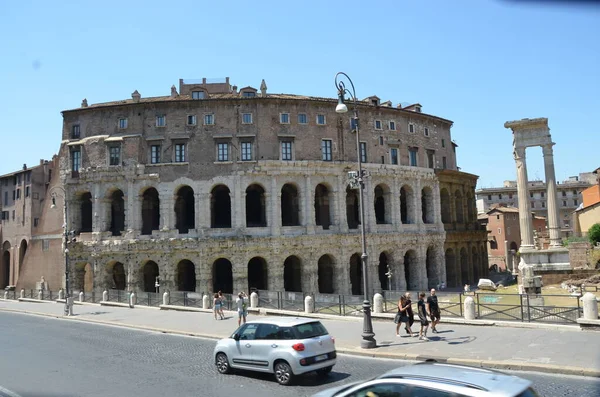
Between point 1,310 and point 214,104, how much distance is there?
21.6 meters

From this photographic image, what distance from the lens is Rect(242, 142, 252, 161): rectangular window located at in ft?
126

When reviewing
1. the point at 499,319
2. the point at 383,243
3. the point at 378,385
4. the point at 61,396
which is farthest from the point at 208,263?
the point at 378,385

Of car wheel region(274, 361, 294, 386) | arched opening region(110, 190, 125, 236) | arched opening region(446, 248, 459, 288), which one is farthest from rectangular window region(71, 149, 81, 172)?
arched opening region(446, 248, 459, 288)

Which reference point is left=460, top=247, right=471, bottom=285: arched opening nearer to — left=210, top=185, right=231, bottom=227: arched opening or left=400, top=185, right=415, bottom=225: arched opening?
left=400, top=185, right=415, bottom=225: arched opening

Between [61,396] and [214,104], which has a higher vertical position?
[214,104]

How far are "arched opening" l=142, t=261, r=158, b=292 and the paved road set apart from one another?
19.9m

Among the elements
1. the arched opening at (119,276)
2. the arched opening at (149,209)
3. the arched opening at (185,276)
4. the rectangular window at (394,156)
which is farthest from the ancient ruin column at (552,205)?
the arched opening at (119,276)

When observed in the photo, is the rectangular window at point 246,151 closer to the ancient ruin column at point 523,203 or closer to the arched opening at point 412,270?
the arched opening at point 412,270

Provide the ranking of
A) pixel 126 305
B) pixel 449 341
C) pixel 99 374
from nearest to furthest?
pixel 99 374, pixel 449 341, pixel 126 305

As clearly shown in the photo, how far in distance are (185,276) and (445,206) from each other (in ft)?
86.7

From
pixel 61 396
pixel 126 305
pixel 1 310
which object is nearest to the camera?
pixel 61 396

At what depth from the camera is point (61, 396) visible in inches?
429

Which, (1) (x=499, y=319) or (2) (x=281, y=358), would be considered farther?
(1) (x=499, y=319)

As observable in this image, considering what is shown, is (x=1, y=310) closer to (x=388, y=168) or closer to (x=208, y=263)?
(x=208, y=263)
